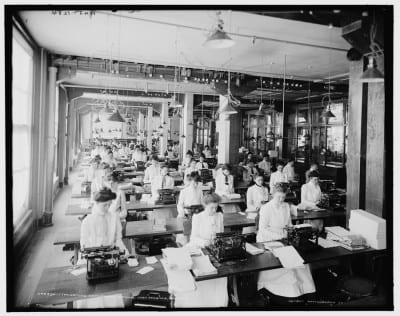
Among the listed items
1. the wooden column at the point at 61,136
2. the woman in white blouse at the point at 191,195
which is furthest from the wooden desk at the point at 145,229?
the wooden column at the point at 61,136

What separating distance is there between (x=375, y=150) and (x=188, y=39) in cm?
338

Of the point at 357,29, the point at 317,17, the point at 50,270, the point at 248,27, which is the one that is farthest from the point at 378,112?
the point at 50,270

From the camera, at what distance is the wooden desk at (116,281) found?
101 inches

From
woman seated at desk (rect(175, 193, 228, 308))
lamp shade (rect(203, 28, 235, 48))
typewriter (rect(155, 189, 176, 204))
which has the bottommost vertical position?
woman seated at desk (rect(175, 193, 228, 308))

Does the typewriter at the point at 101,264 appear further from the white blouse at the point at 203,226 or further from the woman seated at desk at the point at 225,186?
the woman seated at desk at the point at 225,186

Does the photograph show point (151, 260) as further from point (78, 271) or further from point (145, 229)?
point (145, 229)

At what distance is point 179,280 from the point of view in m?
2.82

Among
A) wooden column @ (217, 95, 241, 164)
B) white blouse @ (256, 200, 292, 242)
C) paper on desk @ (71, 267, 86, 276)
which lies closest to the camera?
paper on desk @ (71, 267, 86, 276)

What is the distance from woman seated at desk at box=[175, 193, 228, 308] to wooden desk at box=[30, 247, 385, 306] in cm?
41

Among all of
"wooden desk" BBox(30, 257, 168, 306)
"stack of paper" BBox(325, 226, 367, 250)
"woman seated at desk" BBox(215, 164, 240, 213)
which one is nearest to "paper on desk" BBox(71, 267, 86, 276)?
"wooden desk" BBox(30, 257, 168, 306)

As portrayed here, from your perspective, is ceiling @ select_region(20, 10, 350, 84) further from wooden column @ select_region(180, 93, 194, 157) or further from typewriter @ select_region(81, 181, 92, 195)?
wooden column @ select_region(180, 93, 194, 157)

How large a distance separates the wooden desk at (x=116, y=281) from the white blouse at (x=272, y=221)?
2.62 feet

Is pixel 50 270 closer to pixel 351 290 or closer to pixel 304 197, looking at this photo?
pixel 351 290

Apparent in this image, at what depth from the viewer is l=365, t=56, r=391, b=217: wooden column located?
395cm
